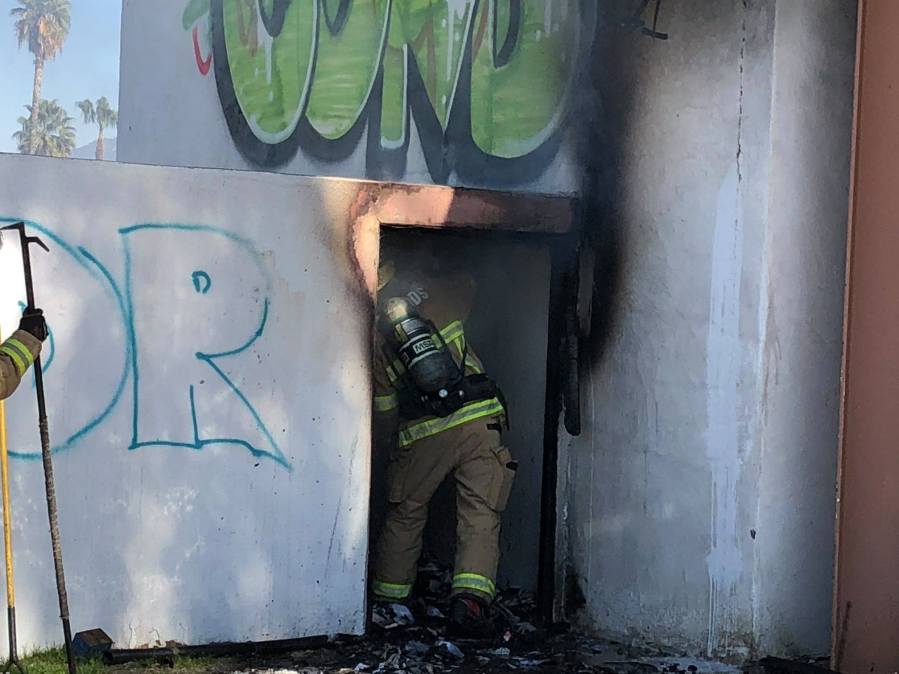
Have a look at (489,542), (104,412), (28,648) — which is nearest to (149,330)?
(104,412)

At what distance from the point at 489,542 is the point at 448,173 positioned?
2.30 m

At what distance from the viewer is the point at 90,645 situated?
518cm

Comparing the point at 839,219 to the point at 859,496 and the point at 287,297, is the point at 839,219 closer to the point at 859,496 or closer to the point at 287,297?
the point at 859,496

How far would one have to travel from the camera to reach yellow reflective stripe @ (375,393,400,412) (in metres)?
6.44

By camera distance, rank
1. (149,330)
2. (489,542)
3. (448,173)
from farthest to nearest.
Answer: (448,173) → (489,542) → (149,330)

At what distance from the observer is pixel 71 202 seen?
5262 mm

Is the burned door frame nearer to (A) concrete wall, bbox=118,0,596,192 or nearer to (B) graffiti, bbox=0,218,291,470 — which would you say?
(A) concrete wall, bbox=118,0,596,192

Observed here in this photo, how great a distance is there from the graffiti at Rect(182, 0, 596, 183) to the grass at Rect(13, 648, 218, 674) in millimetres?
3140

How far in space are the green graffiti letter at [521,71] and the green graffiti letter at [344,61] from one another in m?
1.07

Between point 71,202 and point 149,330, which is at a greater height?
point 71,202

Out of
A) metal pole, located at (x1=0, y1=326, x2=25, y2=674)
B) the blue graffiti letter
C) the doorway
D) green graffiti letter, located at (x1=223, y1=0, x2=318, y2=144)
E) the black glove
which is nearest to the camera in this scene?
the black glove

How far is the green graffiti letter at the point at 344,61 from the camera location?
26.3ft

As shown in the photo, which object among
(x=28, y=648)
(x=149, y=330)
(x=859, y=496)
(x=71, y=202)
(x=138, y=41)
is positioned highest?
(x=138, y=41)

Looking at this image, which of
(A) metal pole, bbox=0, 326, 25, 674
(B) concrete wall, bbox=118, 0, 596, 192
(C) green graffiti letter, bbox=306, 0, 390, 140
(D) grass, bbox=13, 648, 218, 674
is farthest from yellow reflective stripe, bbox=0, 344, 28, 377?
(C) green graffiti letter, bbox=306, 0, 390, 140
